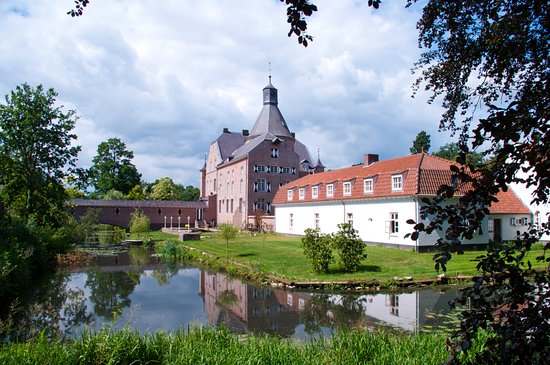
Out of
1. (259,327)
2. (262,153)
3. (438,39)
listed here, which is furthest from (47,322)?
(262,153)

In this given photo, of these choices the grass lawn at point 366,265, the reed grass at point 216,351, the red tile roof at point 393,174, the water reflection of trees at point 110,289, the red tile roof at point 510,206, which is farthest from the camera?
the red tile roof at point 510,206

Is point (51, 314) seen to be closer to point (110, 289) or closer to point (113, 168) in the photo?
point (110, 289)

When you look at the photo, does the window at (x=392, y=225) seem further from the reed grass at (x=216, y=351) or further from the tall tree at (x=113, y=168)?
the tall tree at (x=113, y=168)

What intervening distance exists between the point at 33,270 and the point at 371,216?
17.6 meters

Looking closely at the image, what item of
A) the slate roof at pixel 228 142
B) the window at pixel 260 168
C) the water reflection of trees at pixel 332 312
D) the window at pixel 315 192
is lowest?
the water reflection of trees at pixel 332 312

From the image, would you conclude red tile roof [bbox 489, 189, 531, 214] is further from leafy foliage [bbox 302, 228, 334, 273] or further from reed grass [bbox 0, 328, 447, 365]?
reed grass [bbox 0, 328, 447, 365]

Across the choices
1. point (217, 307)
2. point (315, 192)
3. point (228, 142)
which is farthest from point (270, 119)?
point (217, 307)

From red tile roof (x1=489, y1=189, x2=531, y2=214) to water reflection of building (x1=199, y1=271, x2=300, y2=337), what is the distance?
1871 cm

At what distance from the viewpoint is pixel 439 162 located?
981 inches

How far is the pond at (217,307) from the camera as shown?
1028 cm

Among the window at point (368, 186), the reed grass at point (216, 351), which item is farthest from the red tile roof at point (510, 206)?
the reed grass at point (216, 351)

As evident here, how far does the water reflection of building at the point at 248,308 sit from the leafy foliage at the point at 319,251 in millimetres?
2377

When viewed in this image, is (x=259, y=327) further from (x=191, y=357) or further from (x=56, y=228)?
(x=56, y=228)

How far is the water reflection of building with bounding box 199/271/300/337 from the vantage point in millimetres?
10453
